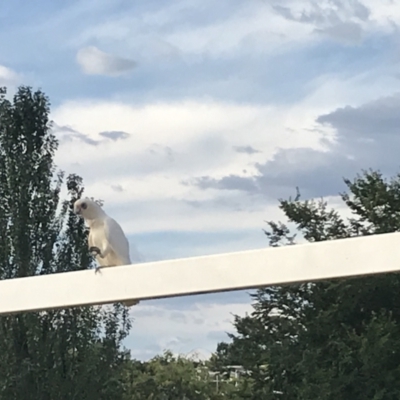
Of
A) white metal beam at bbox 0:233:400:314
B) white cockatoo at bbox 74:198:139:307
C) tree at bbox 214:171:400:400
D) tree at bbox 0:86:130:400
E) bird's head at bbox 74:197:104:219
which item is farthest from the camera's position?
tree at bbox 0:86:130:400

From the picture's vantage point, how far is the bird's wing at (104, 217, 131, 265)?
173 cm

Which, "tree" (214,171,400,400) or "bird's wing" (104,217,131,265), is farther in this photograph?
"tree" (214,171,400,400)

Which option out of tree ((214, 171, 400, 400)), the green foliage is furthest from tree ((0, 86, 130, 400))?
tree ((214, 171, 400, 400))

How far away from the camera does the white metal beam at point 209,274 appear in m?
1.04

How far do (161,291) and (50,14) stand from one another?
2.23 metres

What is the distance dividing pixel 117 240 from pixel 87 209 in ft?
0.69

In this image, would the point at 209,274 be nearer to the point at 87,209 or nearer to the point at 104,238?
the point at 104,238

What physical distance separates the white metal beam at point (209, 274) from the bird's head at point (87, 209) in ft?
1.71

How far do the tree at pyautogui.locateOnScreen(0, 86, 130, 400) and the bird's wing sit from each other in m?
5.18

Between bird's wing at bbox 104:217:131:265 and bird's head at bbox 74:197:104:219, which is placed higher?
bird's head at bbox 74:197:104:219

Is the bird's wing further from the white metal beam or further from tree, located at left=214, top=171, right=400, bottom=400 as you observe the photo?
tree, located at left=214, top=171, right=400, bottom=400

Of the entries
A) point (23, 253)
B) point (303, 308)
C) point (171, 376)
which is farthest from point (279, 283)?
point (171, 376)

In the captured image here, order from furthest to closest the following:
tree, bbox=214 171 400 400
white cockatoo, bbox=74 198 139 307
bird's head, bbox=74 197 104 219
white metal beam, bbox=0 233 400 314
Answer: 1. tree, bbox=214 171 400 400
2. bird's head, bbox=74 197 104 219
3. white cockatoo, bbox=74 198 139 307
4. white metal beam, bbox=0 233 400 314

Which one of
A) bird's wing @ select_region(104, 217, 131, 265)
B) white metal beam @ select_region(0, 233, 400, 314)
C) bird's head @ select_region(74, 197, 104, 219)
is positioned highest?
bird's head @ select_region(74, 197, 104, 219)
